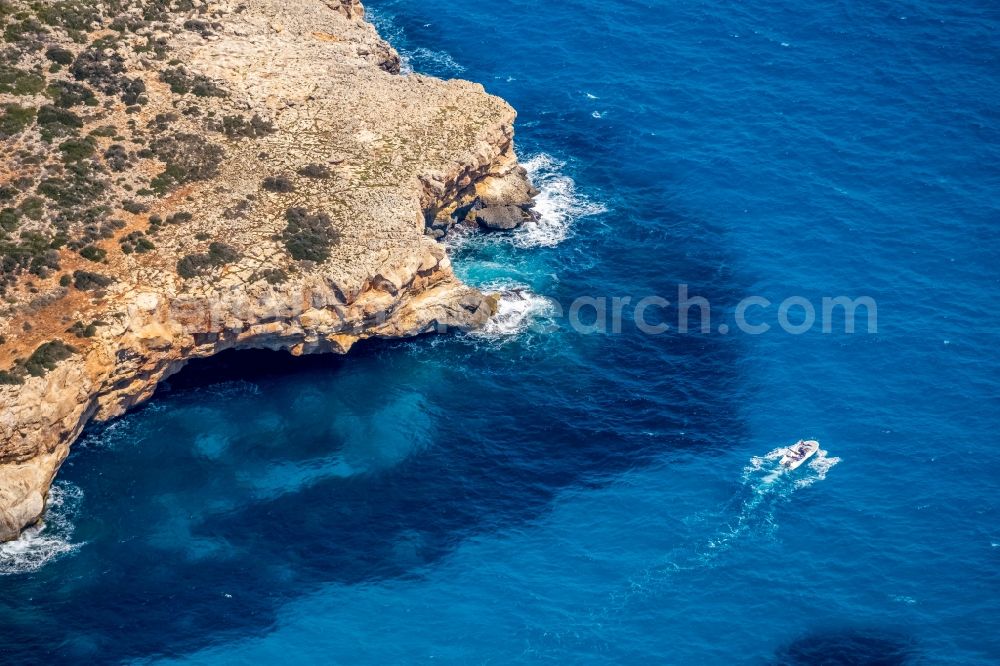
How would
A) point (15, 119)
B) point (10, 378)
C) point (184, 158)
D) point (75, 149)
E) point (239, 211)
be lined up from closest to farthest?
point (10, 378) < point (239, 211) < point (75, 149) < point (15, 119) < point (184, 158)

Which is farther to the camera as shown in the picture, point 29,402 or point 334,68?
point 334,68

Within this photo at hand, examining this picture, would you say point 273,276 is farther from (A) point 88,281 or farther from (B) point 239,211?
(A) point 88,281

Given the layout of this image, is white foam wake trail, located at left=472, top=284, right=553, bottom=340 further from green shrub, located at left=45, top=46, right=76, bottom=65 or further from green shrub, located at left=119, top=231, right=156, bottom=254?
green shrub, located at left=45, top=46, right=76, bottom=65

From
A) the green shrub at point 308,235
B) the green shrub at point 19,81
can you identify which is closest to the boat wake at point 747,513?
the green shrub at point 308,235

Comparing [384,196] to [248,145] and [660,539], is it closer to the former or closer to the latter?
[248,145]

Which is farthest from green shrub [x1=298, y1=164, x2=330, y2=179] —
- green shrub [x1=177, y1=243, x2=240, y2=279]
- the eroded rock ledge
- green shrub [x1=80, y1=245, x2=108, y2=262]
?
green shrub [x1=80, y1=245, x2=108, y2=262]

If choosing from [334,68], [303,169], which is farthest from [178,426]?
[334,68]

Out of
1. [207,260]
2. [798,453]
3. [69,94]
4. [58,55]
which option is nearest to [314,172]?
Result: [207,260]

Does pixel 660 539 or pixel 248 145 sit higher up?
pixel 248 145
